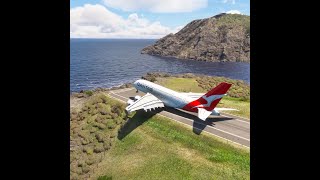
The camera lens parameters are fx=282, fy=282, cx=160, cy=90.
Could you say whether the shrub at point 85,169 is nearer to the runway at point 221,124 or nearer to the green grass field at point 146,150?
the green grass field at point 146,150

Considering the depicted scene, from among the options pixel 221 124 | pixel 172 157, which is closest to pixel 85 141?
pixel 172 157

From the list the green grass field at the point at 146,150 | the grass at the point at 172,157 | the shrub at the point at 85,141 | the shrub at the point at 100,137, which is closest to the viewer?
the grass at the point at 172,157

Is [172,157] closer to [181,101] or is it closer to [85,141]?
[181,101]

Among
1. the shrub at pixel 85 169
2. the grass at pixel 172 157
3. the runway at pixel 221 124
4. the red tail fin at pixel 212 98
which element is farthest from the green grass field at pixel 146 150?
the red tail fin at pixel 212 98

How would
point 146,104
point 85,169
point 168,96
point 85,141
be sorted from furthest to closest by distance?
point 168,96 → point 146,104 → point 85,141 → point 85,169

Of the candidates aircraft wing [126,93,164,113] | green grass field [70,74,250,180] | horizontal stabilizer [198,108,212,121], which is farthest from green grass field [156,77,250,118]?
aircraft wing [126,93,164,113]

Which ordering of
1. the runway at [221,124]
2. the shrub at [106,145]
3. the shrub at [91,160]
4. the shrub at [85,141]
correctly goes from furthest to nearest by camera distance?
the shrub at [85,141] → the shrub at [106,145] → the runway at [221,124] → the shrub at [91,160]
